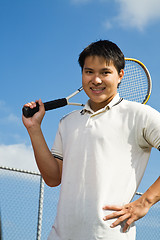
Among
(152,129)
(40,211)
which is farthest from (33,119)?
(40,211)

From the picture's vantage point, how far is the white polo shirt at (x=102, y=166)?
75.0 inches

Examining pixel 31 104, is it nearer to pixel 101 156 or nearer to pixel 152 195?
pixel 101 156

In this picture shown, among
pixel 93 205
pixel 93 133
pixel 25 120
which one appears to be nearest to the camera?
pixel 93 205

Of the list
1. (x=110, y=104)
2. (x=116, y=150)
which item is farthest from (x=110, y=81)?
(x=116, y=150)

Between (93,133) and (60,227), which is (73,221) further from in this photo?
(93,133)

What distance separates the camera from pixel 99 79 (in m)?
2.15

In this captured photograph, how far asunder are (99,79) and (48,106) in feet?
1.95

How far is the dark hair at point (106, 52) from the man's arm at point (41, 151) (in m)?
0.48

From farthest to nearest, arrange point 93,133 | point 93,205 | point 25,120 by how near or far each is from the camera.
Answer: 1. point 25,120
2. point 93,133
3. point 93,205

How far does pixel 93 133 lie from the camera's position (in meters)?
2.05

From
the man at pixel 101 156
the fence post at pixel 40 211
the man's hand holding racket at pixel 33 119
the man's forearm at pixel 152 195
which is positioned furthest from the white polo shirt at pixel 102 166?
the fence post at pixel 40 211

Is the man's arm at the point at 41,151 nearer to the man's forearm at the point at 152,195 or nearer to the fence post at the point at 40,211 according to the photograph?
the man's forearm at the point at 152,195

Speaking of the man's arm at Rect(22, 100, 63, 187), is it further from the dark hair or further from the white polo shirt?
the dark hair

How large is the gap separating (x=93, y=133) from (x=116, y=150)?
0.16 m
